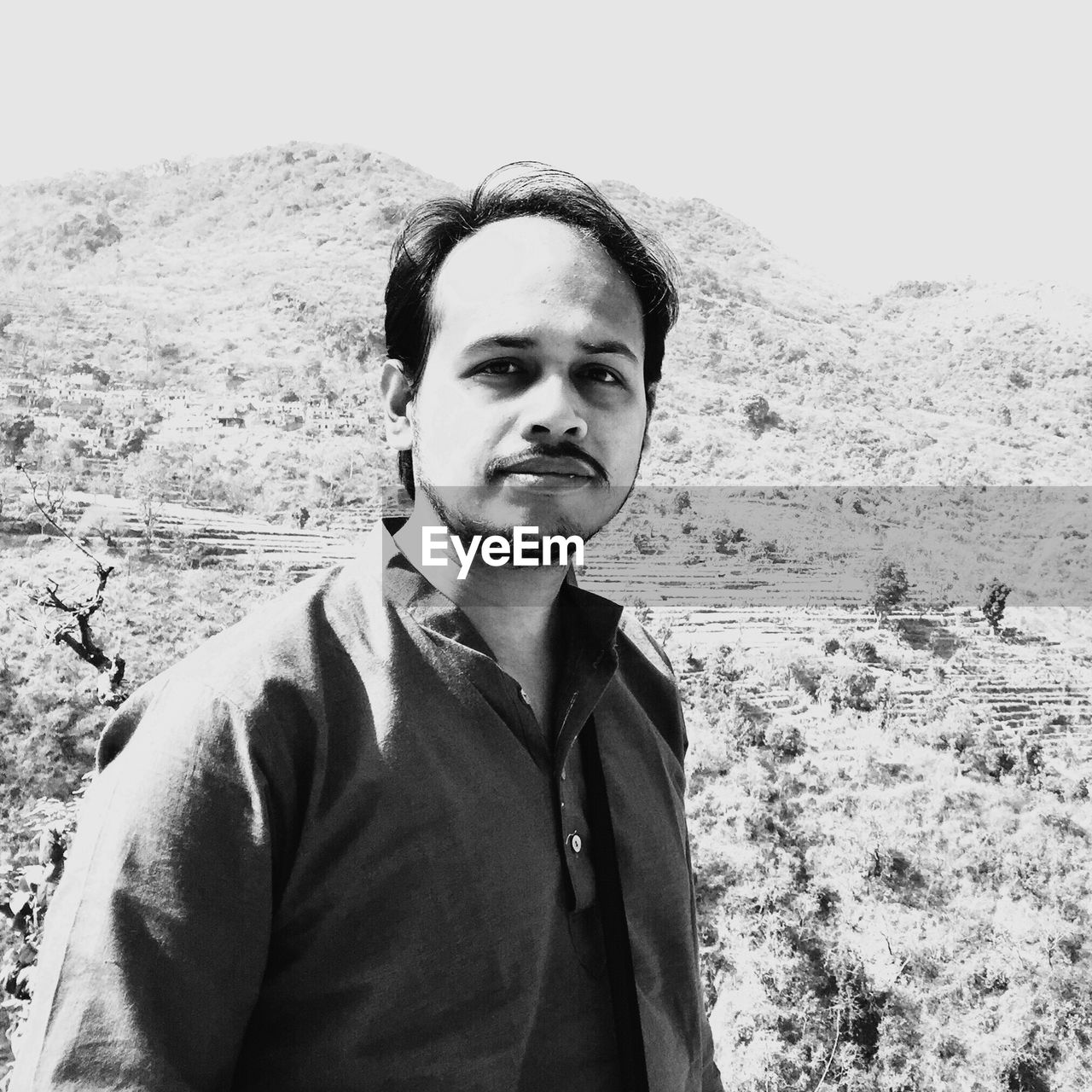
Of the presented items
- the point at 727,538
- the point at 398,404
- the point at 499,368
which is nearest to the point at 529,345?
the point at 499,368

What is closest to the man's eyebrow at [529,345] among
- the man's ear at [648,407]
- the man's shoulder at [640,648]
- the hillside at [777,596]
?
the man's ear at [648,407]

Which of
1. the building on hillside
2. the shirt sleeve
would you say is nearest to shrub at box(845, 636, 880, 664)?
the shirt sleeve

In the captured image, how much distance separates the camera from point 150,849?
0.74 metres

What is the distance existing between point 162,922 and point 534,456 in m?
0.67

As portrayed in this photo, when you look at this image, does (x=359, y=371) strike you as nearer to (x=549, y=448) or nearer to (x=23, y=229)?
(x=549, y=448)

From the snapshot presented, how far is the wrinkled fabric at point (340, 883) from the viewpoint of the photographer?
737 millimetres

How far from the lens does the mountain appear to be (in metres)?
9.63

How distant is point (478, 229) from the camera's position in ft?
4.22

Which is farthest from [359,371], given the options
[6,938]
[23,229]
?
[23,229]

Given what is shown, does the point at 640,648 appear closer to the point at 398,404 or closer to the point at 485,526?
the point at 485,526

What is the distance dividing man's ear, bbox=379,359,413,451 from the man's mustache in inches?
9.6

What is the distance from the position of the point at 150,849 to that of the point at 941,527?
8.85 m

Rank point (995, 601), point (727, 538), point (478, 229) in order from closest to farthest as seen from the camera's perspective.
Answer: point (478, 229)
point (995, 601)
point (727, 538)

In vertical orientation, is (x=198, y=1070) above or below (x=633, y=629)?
below
